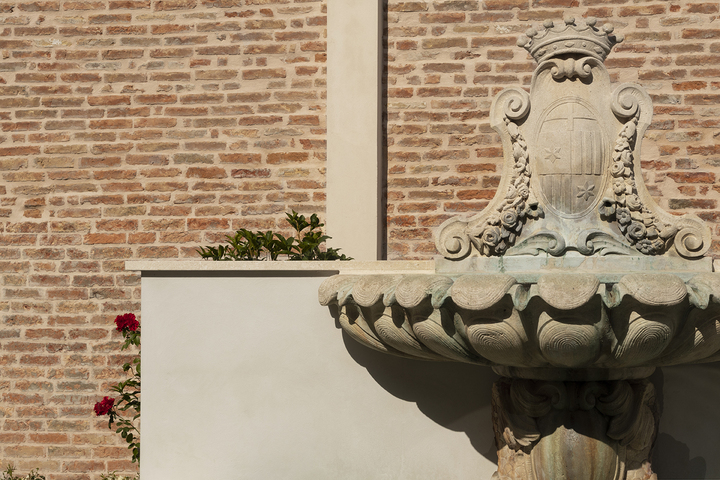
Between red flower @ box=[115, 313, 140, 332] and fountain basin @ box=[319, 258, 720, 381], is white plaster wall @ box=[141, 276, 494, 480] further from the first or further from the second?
red flower @ box=[115, 313, 140, 332]

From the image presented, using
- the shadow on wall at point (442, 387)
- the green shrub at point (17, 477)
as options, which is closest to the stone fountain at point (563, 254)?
Answer: the shadow on wall at point (442, 387)

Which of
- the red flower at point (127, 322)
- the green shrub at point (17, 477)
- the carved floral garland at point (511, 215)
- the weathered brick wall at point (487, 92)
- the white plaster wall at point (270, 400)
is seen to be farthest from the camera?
the green shrub at point (17, 477)

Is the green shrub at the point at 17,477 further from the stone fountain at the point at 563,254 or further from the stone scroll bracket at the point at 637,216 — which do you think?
the stone scroll bracket at the point at 637,216

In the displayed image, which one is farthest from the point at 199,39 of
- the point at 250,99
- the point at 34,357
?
the point at 34,357

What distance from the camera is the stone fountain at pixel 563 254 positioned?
2.52 metres

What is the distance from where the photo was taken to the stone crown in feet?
8.77

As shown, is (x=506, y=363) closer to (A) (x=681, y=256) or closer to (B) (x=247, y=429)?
(A) (x=681, y=256)

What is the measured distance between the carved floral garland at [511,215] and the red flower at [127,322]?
2.51 metres

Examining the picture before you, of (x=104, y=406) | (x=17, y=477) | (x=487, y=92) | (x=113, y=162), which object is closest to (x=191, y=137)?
(x=113, y=162)

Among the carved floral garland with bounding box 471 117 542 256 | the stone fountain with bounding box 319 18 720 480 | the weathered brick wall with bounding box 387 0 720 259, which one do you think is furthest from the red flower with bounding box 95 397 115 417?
the carved floral garland with bounding box 471 117 542 256

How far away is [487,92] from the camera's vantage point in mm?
4559

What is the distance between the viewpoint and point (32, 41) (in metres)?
4.86

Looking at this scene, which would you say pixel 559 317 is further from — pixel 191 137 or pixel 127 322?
pixel 191 137

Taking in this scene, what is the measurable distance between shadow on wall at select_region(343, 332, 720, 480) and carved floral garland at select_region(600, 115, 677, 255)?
28.2 inches
